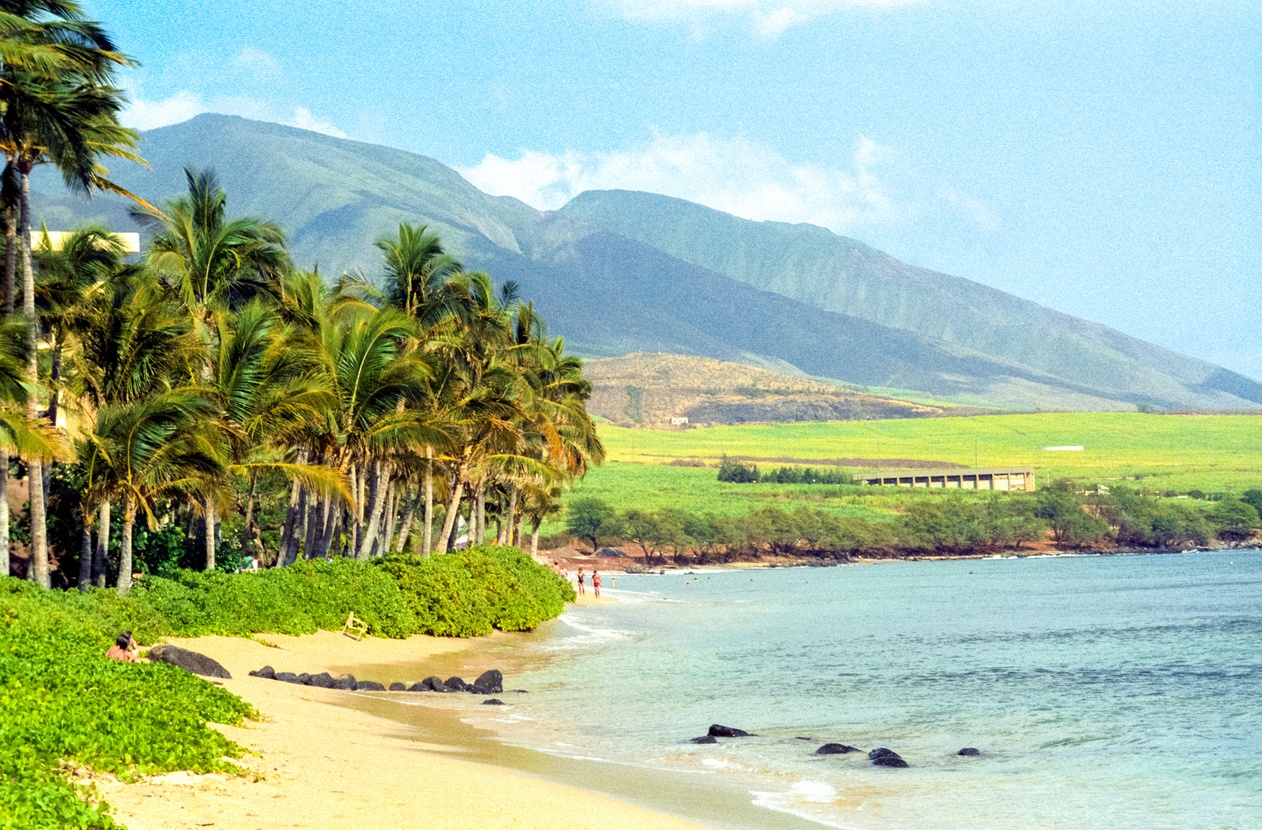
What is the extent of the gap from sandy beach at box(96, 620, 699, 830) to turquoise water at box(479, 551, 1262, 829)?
270 centimetres

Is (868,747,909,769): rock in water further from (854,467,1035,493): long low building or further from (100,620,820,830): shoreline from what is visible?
(854,467,1035,493): long low building

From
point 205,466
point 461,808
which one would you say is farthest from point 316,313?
point 461,808

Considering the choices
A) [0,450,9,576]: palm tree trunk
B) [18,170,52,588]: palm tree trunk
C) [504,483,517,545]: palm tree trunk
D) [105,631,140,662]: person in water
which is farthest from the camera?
[504,483,517,545]: palm tree trunk

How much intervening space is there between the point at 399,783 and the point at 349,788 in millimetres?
770

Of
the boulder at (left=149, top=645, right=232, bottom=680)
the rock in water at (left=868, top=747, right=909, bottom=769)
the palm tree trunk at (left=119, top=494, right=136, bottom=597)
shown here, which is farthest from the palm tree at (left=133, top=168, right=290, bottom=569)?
the rock in water at (left=868, top=747, right=909, bottom=769)

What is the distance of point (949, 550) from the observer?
14425cm

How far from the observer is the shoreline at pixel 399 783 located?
11078mm

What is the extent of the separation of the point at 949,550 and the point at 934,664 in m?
112

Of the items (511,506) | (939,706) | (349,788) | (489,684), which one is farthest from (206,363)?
(511,506)

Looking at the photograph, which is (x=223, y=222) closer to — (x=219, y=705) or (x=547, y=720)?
(x=547, y=720)

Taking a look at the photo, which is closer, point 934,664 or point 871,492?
point 934,664

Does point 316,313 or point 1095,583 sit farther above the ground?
point 316,313

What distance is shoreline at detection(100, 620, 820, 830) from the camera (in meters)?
11.1

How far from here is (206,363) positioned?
32156 millimetres
